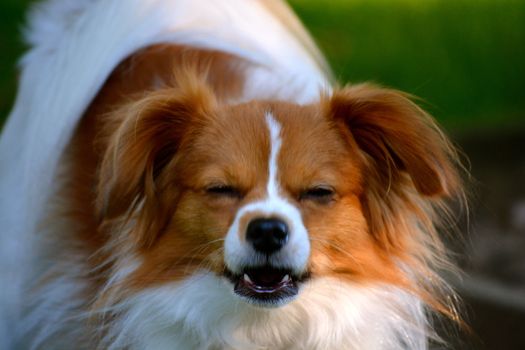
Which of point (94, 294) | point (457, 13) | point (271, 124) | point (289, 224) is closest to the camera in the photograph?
point (289, 224)

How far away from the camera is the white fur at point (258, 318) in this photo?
4148 mm

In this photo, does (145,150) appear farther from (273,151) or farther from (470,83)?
(470,83)

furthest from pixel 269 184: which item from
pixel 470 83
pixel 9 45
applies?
pixel 9 45

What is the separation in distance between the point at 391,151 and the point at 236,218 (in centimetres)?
78

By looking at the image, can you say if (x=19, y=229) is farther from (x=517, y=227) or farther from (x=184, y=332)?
(x=517, y=227)

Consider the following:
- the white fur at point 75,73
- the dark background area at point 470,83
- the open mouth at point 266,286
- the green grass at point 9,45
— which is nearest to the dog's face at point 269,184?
the open mouth at point 266,286

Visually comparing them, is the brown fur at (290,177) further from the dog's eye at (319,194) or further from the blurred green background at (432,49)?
the blurred green background at (432,49)

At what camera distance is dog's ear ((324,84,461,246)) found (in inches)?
164

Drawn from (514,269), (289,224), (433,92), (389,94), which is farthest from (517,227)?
(289,224)

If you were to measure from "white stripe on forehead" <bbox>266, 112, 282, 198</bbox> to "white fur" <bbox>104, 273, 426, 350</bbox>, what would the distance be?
0.41 m

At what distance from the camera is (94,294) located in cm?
473

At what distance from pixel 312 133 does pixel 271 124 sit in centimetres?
17

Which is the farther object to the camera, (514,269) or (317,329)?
(514,269)

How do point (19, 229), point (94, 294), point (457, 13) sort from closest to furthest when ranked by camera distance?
point (94, 294)
point (19, 229)
point (457, 13)
